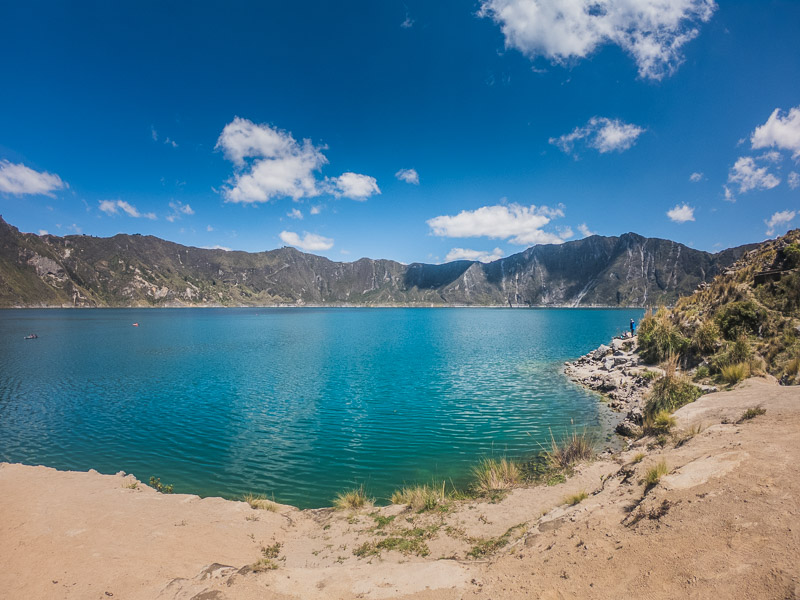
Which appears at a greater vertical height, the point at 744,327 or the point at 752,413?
the point at 744,327

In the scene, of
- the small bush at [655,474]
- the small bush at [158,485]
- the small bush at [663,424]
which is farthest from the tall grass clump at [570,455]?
the small bush at [158,485]

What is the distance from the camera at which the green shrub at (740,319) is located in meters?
22.6

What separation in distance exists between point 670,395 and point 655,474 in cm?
1156

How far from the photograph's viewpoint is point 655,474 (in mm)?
8867

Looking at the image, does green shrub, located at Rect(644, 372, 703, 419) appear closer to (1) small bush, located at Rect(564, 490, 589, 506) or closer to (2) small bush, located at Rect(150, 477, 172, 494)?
(1) small bush, located at Rect(564, 490, 589, 506)

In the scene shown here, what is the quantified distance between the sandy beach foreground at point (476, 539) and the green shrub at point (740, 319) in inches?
480

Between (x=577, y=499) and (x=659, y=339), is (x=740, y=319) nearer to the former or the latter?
(x=659, y=339)

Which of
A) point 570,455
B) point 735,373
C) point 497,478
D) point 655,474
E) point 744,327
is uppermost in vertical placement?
point 744,327

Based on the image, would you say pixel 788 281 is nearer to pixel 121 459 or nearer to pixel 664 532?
pixel 664 532

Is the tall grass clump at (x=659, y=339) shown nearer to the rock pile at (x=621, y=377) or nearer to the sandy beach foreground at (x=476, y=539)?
the rock pile at (x=621, y=377)

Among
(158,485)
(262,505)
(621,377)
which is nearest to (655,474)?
(262,505)

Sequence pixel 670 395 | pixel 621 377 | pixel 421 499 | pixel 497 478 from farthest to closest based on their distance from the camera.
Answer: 1. pixel 621 377
2. pixel 670 395
3. pixel 497 478
4. pixel 421 499

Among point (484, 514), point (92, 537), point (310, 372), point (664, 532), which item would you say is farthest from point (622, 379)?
point (92, 537)

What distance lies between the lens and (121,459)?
18.1 metres
